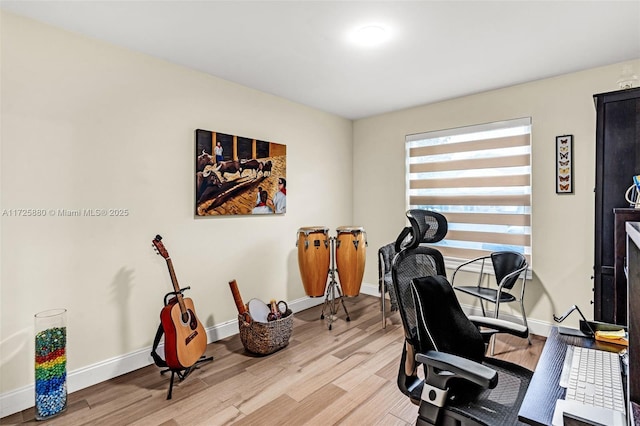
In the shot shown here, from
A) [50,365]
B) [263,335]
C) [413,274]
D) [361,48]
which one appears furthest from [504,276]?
[50,365]

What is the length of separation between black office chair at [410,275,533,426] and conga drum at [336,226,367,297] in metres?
1.81

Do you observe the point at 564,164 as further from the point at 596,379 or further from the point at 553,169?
the point at 596,379

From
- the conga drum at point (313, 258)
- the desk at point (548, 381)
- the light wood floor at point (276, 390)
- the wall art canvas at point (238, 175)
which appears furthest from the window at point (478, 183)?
the desk at point (548, 381)

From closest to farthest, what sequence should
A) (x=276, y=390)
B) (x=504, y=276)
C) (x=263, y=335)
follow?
1. (x=276, y=390)
2. (x=263, y=335)
3. (x=504, y=276)

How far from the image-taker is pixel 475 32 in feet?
7.40

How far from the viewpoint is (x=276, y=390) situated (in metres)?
2.27

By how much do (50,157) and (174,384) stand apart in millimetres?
1781

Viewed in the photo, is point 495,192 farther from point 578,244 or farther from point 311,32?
point 311,32

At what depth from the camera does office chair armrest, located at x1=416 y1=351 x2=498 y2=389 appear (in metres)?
1.15

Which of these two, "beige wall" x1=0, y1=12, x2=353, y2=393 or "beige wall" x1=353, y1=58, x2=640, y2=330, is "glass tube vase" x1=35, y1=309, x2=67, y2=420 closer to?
"beige wall" x1=0, y1=12, x2=353, y2=393

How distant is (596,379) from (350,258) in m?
2.43

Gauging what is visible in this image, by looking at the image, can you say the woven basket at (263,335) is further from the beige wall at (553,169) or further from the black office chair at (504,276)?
the beige wall at (553,169)

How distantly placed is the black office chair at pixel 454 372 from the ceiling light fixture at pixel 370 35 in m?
1.67

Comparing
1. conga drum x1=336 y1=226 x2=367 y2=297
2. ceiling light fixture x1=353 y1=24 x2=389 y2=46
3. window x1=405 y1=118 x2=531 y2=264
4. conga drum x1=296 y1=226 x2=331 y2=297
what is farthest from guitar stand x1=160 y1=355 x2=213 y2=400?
window x1=405 y1=118 x2=531 y2=264
